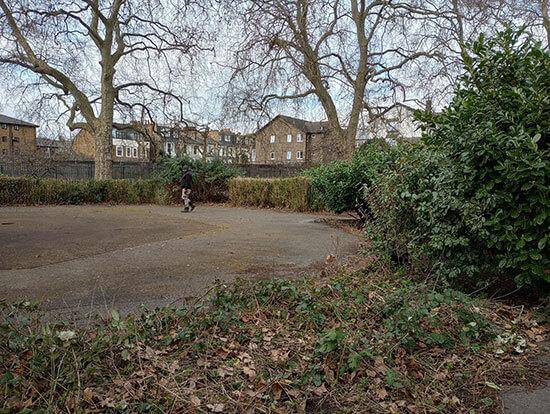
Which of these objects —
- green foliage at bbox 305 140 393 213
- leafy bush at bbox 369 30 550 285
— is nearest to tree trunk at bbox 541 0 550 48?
green foliage at bbox 305 140 393 213

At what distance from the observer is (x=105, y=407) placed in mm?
2002

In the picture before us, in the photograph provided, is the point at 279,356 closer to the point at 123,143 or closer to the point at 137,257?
the point at 137,257

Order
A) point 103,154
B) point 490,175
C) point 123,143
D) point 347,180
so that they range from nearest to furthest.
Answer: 1. point 490,175
2. point 347,180
3. point 103,154
4. point 123,143

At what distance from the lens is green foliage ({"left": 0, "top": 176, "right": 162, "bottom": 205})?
14695 millimetres

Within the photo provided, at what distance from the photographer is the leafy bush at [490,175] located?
3270mm

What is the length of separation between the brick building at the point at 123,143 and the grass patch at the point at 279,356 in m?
18.2

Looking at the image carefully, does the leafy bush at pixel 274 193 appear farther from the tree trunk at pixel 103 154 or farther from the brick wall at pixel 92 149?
the brick wall at pixel 92 149

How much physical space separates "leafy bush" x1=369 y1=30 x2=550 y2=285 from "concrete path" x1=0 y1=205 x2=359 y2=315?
2059 millimetres

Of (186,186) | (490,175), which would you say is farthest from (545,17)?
(186,186)

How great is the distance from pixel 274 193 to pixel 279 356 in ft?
43.2

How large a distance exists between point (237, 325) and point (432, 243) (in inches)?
93.1

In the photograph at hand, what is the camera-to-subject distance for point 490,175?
3605 mm

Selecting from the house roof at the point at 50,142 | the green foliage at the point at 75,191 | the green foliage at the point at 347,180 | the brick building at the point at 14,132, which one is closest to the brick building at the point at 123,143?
the house roof at the point at 50,142

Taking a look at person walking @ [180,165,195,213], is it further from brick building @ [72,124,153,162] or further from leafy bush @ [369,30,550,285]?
leafy bush @ [369,30,550,285]
